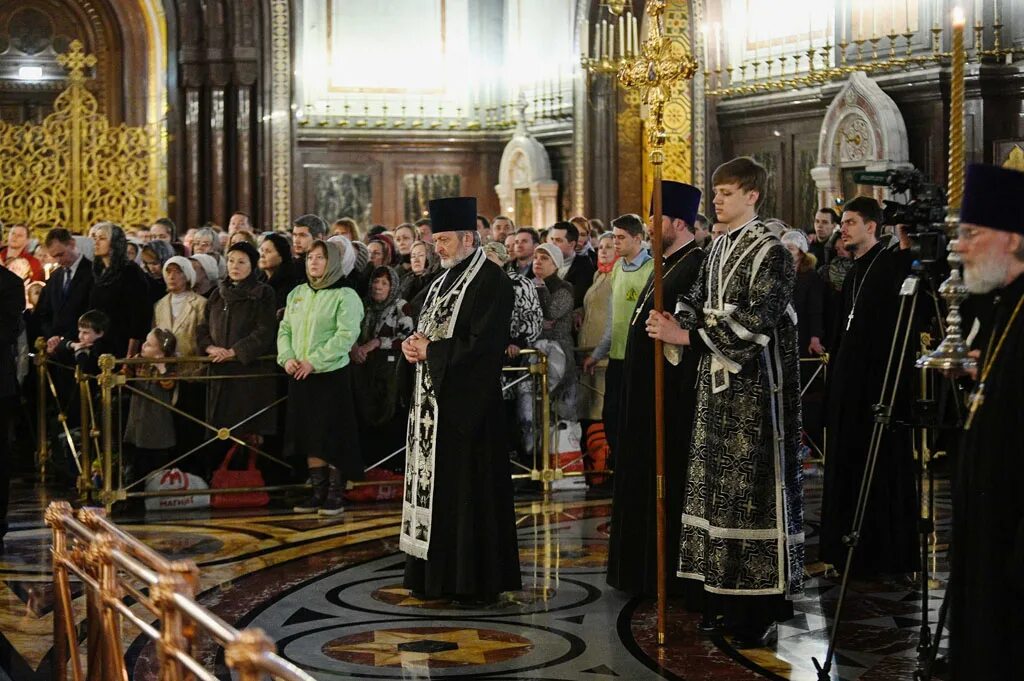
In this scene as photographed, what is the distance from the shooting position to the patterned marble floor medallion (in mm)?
5969

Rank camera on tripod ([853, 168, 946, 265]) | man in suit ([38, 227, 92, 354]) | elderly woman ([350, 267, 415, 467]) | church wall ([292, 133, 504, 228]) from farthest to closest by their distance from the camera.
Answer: church wall ([292, 133, 504, 228]), man in suit ([38, 227, 92, 354]), elderly woman ([350, 267, 415, 467]), camera on tripod ([853, 168, 946, 265])

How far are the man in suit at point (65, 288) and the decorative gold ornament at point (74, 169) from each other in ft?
23.3

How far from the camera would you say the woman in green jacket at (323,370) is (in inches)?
360

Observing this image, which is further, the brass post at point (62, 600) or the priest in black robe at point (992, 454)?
the brass post at point (62, 600)

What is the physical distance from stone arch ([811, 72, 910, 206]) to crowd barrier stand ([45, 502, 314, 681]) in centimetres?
1032

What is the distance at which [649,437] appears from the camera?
22.4ft

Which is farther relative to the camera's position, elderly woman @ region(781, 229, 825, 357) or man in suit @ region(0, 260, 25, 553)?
elderly woman @ region(781, 229, 825, 357)

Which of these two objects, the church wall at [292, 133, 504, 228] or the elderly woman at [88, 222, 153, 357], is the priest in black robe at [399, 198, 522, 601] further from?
the church wall at [292, 133, 504, 228]

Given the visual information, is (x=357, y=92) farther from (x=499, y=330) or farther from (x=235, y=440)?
(x=499, y=330)

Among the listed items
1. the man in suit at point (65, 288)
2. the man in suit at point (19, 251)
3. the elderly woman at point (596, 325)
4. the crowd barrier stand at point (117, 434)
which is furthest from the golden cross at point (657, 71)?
the man in suit at point (19, 251)

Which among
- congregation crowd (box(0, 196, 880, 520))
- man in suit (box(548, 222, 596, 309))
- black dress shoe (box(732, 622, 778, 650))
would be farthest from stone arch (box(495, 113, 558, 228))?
black dress shoe (box(732, 622, 778, 650))

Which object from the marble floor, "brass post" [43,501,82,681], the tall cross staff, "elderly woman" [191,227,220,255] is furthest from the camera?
"elderly woman" [191,227,220,255]

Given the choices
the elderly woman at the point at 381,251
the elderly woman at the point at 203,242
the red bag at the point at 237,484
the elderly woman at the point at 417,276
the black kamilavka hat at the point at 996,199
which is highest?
the elderly woman at the point at 203,242

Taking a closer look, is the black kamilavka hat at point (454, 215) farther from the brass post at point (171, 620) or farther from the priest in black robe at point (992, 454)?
the brass post at point (171, 620)
